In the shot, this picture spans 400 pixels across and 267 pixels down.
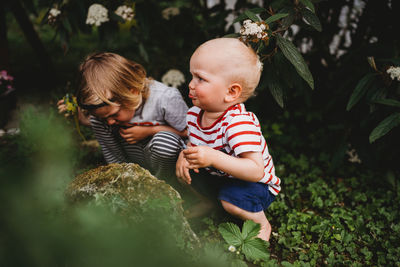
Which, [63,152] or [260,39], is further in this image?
[260,39]

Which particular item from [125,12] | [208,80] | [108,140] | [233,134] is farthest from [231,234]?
[125,12]

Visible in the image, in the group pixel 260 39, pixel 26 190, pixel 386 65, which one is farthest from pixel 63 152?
pixel 386 65

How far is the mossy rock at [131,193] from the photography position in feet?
3.84

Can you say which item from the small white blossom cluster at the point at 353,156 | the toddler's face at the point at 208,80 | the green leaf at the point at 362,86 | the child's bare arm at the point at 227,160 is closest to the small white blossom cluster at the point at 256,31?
the toddler's face at the point at 208,80

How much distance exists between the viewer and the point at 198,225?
180 centimetres

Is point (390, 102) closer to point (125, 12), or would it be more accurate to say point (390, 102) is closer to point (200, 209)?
point (200, 209)

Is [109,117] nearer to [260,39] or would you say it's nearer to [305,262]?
[260,39]

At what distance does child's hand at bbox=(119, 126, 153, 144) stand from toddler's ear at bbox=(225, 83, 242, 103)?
739mm

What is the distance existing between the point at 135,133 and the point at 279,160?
124 centimetres

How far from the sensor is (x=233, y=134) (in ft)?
4.28

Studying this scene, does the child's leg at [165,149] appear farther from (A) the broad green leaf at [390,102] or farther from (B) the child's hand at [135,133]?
(A) the broad green leaf at [390,102]

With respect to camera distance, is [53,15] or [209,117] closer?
[209,117]

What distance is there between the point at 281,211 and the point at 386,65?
3.58 ft

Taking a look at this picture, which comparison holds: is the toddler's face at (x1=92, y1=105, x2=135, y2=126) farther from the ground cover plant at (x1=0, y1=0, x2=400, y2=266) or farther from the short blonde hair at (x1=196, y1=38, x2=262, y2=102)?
the short blonde hair at (x1=196, y1=38, x2=262, y2=102)
